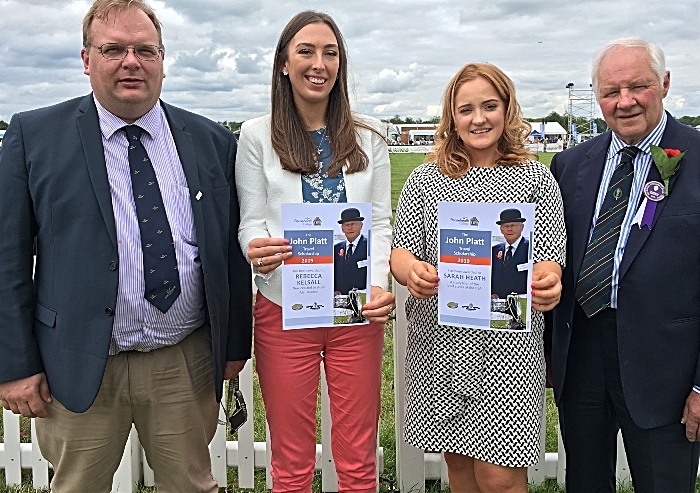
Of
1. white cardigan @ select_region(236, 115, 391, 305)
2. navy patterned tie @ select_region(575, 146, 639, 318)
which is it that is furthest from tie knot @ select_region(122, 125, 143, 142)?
navy patterned tie @ select_region(575, 146, 639, 318)

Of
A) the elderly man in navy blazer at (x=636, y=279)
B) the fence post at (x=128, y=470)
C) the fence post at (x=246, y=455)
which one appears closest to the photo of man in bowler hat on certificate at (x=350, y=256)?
the elderly man in navy blazer at (x=636, y=279)

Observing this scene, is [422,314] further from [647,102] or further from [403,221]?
[647,102]

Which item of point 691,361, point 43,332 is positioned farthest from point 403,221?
point 43,332

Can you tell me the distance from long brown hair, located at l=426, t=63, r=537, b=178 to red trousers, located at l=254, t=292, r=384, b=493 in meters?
0.85

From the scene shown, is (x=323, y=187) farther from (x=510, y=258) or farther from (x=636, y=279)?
(x=636, y=279)

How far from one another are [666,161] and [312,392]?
1.90 metres

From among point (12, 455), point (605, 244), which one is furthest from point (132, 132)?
point (12, 455)

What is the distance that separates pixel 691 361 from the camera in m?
2.81

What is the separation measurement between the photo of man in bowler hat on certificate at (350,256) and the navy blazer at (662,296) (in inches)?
37.8

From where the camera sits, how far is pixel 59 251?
109 inches

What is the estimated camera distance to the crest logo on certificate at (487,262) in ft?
8.86

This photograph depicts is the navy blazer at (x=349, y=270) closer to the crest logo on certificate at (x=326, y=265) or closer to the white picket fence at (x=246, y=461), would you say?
the crest logo on certificate at (x=326, y=265)

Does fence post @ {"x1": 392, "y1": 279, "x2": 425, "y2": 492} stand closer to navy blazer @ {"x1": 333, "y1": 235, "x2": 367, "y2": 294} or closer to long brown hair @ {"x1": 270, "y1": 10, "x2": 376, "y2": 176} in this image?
navy blazer @ {"x1": 333, "y1": 235, "x2": 367, "y2": 294}

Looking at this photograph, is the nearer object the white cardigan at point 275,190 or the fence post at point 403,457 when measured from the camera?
the white cardigan at point 275,190
